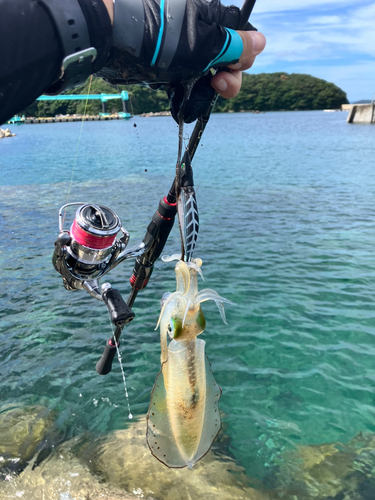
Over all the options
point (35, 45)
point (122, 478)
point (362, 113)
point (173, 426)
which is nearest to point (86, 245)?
point (173, 426)

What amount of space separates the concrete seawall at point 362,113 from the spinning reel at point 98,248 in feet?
256

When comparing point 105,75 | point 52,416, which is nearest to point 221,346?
point 52,416

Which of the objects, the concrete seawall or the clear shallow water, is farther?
the concrete seawall

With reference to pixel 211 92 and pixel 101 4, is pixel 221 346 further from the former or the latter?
pixel 101 4

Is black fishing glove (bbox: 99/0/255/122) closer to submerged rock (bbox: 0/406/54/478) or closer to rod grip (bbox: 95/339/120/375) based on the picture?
rod grip (bbox: 95/339/120/375)

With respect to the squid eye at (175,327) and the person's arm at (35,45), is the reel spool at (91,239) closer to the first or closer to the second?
the squid eye at (175,327)

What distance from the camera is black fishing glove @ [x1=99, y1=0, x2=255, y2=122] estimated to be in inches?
84.6

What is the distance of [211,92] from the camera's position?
3162mm

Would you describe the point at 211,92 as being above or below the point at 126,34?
below

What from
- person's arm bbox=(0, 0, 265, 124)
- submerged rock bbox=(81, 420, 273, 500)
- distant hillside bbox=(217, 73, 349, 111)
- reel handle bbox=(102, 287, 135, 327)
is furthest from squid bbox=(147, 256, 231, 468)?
distant hillside bbox=(217, 73, 349, 111)

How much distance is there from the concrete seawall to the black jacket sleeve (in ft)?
261

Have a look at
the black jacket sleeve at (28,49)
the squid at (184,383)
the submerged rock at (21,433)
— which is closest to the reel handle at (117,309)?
the squid at (184,383)

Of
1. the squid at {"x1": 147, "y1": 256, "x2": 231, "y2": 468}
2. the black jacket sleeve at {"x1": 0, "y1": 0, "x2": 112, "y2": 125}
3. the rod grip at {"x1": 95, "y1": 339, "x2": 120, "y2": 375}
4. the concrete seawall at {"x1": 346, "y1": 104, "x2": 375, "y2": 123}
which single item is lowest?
the rod grip at {"x1": 95, "y1": 339, "x2": 120, "y2": 375}

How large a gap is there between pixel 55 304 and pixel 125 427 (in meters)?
3.98
